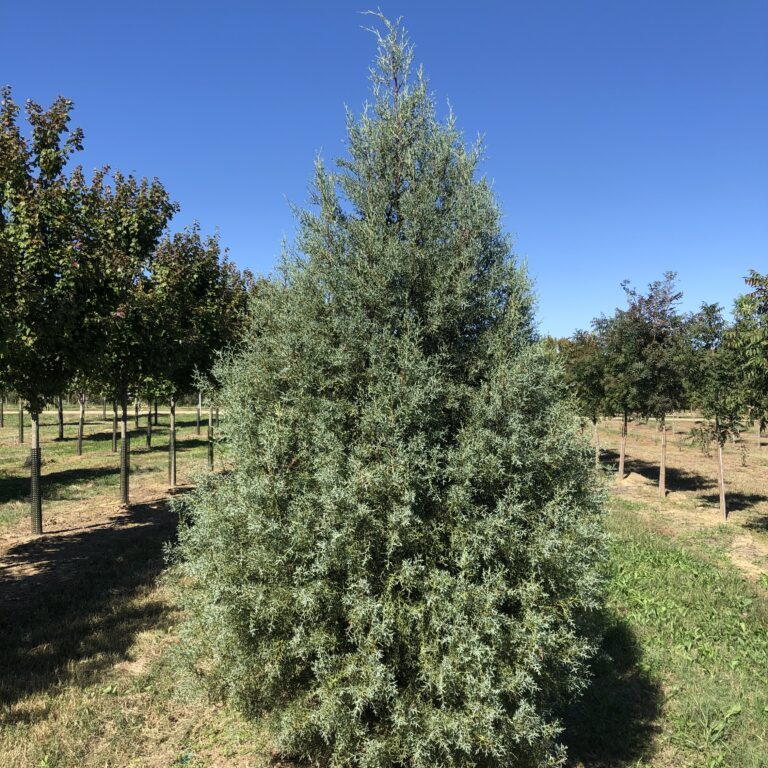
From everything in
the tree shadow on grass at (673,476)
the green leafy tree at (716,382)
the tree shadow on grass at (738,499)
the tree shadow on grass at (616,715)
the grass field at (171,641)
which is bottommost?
the tree shadow on grass at (673,476)

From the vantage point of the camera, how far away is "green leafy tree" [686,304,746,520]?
17.0 meters

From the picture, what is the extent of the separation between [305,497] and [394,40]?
514 cm

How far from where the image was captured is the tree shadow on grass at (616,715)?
5.95 meters

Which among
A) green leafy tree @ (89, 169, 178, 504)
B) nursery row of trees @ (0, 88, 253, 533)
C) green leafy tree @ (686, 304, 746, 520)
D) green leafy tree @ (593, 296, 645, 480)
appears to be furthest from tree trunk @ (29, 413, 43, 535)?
green leafy tree @ (593, 296, 645, 480)

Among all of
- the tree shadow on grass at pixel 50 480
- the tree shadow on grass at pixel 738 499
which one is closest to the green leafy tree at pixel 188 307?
the tree shadow on grass at pixel 50 480

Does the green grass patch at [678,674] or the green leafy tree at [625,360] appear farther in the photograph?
the green leafy tree at [625,360]

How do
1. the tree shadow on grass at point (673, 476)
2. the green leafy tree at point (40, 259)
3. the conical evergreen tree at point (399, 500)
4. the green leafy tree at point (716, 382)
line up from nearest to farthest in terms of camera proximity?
1. the conical evergreen tree at point (399, 500)
2. the green leafy tree at point (40, 259)
3. the green leafy tree at point (716, 382)
4. the tree shadow on grass at point (673, 476)

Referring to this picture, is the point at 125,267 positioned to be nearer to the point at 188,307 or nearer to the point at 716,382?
the point at 188,307

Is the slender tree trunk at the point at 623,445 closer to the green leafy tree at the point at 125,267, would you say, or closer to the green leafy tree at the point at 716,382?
the green leafy tree at the point at 716,382

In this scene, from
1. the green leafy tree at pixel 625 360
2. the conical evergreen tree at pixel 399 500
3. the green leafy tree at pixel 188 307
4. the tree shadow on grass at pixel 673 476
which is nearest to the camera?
the conical evergreen tree at pixel 399 500

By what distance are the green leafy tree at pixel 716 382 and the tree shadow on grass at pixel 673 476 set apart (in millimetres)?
4094

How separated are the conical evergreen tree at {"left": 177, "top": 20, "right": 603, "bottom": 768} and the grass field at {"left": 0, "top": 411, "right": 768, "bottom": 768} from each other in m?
1.35

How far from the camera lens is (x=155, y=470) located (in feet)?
76.7

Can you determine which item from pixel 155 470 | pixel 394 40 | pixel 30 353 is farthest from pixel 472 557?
pixel 155 470
